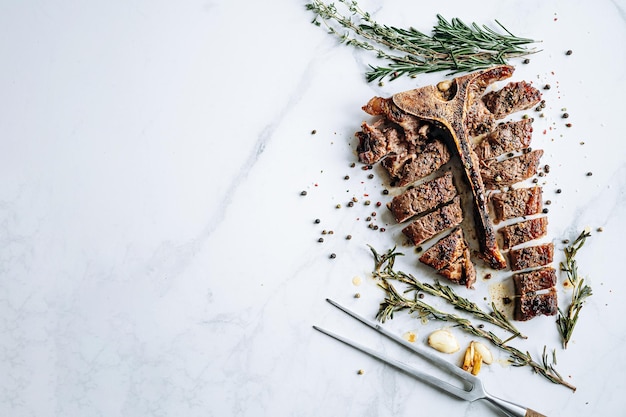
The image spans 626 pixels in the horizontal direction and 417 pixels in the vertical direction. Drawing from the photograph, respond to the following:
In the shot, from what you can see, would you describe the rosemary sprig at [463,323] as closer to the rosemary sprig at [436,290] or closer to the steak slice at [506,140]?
the rosemary sprig at [436,290]

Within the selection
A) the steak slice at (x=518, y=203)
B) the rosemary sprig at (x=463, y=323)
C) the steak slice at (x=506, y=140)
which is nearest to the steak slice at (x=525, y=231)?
the steak slice at (x=518, y=203)

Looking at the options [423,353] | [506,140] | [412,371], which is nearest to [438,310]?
[423,353]

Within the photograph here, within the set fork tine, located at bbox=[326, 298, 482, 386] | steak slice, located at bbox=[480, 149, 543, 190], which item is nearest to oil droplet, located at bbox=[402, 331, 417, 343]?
fork tine, located at bbox=[326, 298, 482, 386]

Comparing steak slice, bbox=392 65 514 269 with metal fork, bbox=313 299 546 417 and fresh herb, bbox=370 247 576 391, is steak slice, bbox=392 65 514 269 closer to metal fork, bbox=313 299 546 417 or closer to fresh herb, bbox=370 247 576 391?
fresh herb, bbox=370 247 576 391

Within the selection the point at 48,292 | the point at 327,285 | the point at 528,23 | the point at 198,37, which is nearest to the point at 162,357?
the point at 48,292

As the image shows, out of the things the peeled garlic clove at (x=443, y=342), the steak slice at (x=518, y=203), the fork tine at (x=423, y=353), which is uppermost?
the steak slice at (x=518, y=203)

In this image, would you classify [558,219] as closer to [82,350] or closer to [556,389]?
[556,389]

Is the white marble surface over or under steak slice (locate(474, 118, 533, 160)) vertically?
under
